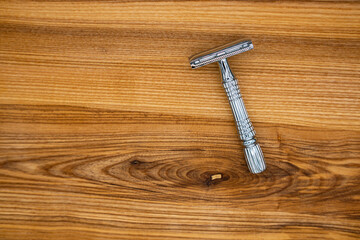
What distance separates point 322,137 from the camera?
2.31 feet

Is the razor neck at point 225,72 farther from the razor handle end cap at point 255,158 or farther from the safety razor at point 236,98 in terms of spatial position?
the razor handle end cap at point 255,158

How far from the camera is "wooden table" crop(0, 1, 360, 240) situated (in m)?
0.69

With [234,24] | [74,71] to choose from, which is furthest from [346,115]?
[74,71]

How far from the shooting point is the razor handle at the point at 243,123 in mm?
643

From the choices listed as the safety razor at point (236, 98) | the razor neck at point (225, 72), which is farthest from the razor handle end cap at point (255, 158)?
the razor neck at point (225, 72)

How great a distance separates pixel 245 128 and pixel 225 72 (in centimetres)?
12

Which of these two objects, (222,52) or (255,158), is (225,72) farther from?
(255,158)

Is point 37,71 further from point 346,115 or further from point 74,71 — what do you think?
point 346,115

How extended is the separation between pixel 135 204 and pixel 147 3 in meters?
0.43

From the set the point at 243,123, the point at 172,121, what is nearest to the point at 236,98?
the point at 243,123

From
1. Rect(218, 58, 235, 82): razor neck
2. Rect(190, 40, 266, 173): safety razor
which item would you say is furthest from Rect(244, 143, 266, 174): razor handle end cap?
Rect(218, 58, 235, 82): razor neck

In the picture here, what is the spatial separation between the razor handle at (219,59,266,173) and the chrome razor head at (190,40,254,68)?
0.02 meters

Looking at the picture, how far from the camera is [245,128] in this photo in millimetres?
652

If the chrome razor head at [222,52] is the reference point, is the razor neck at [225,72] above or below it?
below
